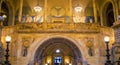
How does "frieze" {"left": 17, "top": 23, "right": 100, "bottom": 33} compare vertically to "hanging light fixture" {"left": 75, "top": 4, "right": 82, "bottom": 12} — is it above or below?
below

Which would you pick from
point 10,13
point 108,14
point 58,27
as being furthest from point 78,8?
point 10,13

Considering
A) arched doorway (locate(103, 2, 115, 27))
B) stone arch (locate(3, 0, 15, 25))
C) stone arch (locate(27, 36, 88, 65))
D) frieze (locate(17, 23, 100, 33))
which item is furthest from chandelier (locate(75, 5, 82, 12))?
stone arch (locate(3, 0, 15, 25))

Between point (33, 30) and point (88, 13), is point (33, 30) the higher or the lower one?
the lower one

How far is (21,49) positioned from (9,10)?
906 cm

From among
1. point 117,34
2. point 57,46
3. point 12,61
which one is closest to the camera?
point 117,34

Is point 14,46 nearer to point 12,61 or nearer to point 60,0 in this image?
point 12,61

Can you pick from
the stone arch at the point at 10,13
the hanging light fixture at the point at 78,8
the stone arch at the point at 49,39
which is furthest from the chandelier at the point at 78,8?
the stone arch at the point at 10,13

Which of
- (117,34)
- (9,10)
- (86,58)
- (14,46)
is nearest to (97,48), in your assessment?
(86,58)

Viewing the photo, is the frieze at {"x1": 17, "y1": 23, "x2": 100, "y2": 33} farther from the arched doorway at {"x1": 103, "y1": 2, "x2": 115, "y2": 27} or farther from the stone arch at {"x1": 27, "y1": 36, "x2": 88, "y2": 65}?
the arched doorway at {"x1": 103, "y1": 2, "x2": 115, "y2": 27}

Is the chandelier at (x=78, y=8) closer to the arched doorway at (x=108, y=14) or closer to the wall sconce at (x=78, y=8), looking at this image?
the wall sconce at (x=78, y=8)

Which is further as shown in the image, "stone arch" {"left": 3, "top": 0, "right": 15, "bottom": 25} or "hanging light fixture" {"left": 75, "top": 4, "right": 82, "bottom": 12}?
"stone arch" {"left": 3, "top": 0, "right": 15, "bottom": 25}

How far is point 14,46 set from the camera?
1069 inches

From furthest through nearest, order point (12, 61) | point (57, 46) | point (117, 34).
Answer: point (57, 46) < point (12, 61) < point (117, 34)

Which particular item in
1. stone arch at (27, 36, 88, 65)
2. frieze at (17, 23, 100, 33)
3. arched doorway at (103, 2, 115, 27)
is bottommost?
stone arch at (27, 36, 88, 65)
